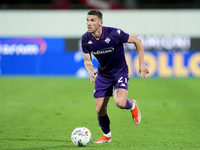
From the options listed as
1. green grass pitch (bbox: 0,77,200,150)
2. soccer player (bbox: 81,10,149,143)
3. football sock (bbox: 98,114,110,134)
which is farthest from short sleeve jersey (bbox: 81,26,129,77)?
green grass pitch (bbox: 0,77,200,150)

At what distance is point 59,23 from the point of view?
83.1ft

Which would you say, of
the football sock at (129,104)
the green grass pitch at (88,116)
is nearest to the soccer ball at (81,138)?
the green grass pitch at (88,116)

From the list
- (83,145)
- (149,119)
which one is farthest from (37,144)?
(149,119)

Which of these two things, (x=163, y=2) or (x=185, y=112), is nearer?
(x=185, y=112)

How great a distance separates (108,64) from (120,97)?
0.64m

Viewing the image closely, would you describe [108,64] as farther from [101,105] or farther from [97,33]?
[101,105]

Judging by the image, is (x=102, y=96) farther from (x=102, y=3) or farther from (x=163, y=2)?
(x=163, y=2)

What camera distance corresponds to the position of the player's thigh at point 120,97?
7220mm

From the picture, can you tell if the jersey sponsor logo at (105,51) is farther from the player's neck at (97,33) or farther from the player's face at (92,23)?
the player's face at (92,23)

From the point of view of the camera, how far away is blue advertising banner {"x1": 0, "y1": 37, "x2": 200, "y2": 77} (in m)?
22.8

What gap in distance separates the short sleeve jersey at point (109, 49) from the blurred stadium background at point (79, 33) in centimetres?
1521

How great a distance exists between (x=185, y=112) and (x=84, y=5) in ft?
48.9

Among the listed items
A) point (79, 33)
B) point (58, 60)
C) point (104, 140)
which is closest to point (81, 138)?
point (104, 140)

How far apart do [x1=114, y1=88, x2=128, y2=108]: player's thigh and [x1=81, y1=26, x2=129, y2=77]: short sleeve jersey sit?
0.33m
